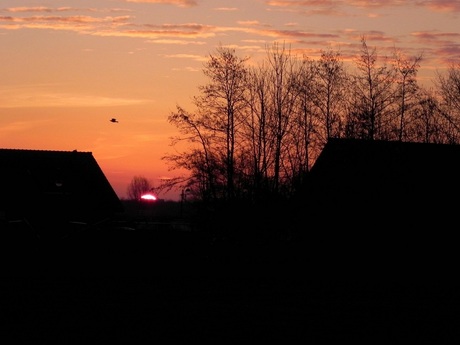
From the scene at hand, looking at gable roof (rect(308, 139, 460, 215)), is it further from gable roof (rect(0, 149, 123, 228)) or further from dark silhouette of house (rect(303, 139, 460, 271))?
gable roof (rect(0, 149, 123, 228))

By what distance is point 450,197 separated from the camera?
122 feet

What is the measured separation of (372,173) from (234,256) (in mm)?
7463

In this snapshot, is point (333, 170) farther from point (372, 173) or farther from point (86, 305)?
point (86, 305)

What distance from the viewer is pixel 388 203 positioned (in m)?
36.8

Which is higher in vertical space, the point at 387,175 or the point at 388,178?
the point at 387,175

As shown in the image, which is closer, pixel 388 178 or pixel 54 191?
pixel 388 178

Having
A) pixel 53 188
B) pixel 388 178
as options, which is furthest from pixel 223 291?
pixel 53 188

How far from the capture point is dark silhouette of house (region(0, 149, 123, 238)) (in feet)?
194

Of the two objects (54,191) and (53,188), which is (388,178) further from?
(53,188)

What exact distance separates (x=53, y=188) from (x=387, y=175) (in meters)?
30.3

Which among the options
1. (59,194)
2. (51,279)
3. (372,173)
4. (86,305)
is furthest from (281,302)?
(59,194)

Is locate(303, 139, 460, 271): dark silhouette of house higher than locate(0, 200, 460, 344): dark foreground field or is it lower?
higher

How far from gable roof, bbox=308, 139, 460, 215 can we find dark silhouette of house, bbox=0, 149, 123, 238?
69.6 ft

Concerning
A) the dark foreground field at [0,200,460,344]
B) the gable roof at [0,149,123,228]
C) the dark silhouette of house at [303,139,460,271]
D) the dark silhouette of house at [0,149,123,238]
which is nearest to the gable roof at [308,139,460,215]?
the dark silhouette of house at [303,139,460,271]
